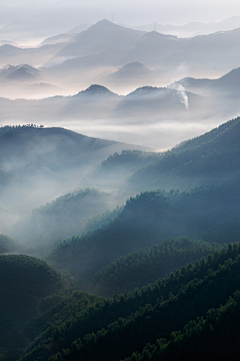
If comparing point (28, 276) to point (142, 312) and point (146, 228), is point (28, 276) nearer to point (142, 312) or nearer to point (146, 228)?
point (142, 312)

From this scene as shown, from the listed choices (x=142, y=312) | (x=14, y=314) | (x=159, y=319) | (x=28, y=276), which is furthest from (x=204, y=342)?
(x=28, y=276)

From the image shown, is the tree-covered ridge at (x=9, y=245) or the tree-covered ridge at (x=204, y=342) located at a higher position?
the tree-covered ridge at (x=9, y=245)

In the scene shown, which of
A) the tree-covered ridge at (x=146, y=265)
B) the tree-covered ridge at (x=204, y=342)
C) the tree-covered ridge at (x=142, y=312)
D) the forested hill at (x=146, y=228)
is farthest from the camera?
the forested hill at (x=146, y=228)

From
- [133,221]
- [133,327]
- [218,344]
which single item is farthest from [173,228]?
[218,344]

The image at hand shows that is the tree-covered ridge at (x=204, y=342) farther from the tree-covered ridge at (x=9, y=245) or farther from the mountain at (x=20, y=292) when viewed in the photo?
the tree-covered ridge at (x=9, y=245)

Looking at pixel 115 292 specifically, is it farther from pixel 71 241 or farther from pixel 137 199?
pixel 137 199

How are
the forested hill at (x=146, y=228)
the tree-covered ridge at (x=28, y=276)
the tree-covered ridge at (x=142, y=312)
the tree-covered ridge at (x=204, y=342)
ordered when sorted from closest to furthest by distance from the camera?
the tree-covered ridge at (x=204, y=342)
the tree-covered ridge at (x=142, y=312)
the tree-covered ridge at (x=28, y=276)
the forested hill at (x=146, y=228)

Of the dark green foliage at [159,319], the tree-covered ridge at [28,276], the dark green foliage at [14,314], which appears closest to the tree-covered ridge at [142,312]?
the dark green foliage at [159,319]
